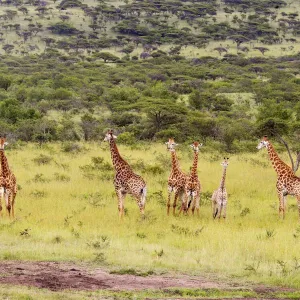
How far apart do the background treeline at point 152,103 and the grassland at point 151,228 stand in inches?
254

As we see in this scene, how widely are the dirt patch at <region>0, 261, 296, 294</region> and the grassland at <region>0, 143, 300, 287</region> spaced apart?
0.49m

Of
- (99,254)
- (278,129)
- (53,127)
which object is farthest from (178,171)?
(53,127)

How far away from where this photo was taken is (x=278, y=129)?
20969 millimetres

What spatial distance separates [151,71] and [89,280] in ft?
Answer: 181

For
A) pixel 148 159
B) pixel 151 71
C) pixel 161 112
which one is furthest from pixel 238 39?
pixel 148 159

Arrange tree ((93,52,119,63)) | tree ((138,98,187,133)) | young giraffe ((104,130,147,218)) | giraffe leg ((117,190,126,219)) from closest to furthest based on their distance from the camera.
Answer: young giraffe ((104,130,147,218)) < giraffe leg ((117,190,126,219)) < tree ((138,98,187,133)) < tree ((93,52,119,63))

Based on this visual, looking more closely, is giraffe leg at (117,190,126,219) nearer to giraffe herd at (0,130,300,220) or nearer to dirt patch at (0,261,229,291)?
giraffe herd at (0,130,300,220)

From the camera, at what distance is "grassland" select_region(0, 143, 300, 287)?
8.84m

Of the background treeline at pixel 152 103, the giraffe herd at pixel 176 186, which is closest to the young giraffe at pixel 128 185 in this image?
the giraffe herd at pixel 176 186

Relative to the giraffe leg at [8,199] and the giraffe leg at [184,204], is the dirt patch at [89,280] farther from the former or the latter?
the giraffe leg at [184,204]

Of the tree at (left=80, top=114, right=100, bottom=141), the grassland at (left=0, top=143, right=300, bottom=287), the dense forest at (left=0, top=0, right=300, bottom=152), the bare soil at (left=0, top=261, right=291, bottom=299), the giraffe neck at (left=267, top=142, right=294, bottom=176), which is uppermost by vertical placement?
the dense forest at (left=0, top=0, right=300, bottom=152)

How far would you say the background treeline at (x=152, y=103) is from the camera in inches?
1078

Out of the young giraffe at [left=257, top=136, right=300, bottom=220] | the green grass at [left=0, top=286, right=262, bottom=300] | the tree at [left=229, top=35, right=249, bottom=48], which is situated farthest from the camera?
the tree at [left=229, top=35, right=249, bottom=48]

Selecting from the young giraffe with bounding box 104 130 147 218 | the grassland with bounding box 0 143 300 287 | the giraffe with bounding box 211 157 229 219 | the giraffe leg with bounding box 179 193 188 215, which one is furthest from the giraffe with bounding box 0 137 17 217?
the giraffe with bounding box 211 157 229 219
